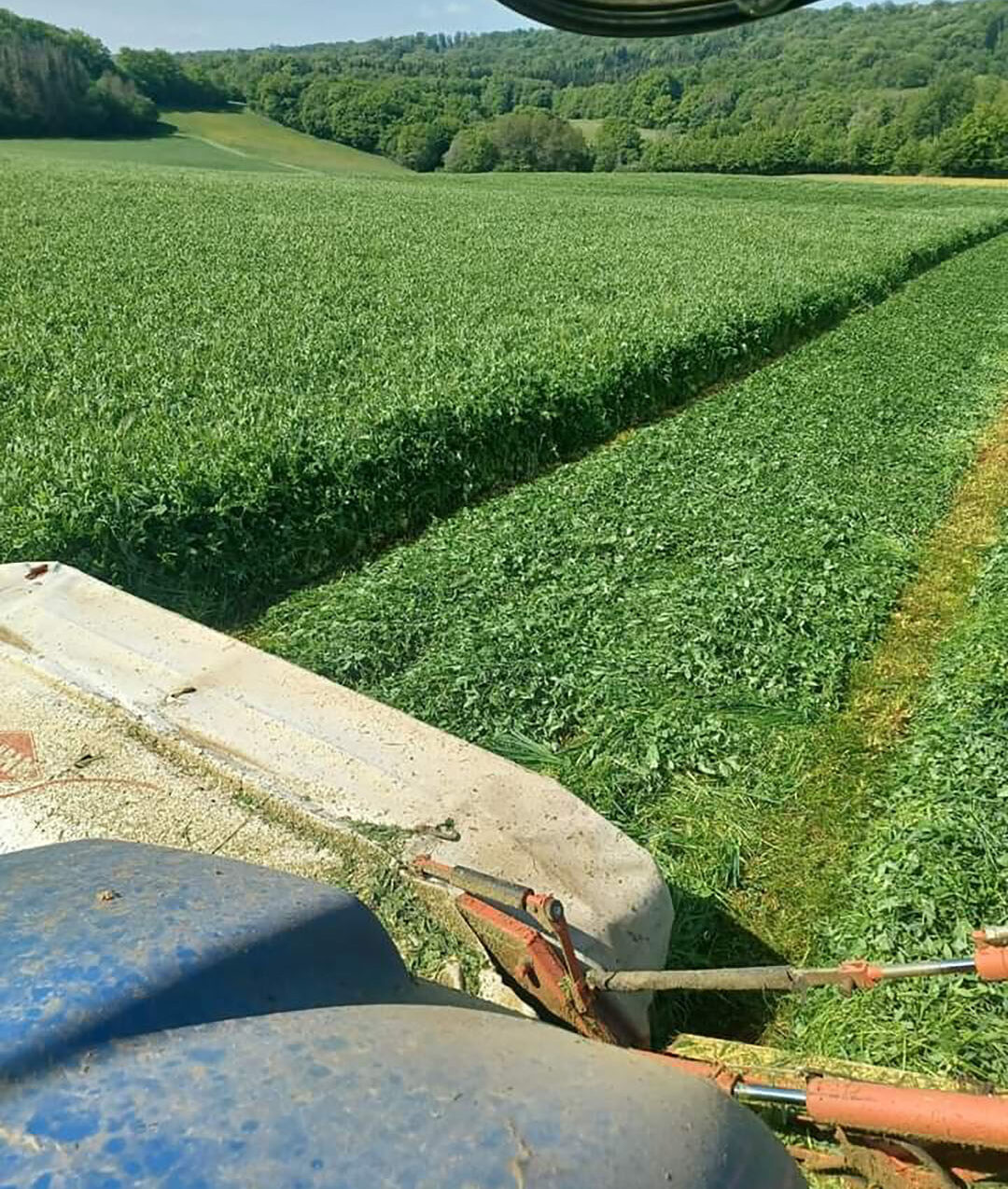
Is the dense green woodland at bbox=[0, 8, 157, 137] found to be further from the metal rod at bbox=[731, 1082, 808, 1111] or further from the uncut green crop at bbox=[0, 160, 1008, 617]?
the metal rod at bbox=[731, 1082, 808, 1111]

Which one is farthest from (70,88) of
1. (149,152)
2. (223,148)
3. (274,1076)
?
(274,1076)

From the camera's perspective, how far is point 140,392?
1042 cm

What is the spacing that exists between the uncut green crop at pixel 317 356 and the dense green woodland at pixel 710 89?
9.38ft

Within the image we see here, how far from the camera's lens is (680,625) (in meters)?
6.31

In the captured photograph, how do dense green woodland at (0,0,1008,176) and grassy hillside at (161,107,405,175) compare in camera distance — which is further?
grassy hillside at (161,107,405,175)

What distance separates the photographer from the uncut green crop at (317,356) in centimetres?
765

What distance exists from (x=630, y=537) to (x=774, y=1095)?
5.78 meters

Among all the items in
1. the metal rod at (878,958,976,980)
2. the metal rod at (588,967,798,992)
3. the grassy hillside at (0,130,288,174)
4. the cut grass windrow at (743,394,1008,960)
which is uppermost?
the grassy hillside at (0,130,288,174)

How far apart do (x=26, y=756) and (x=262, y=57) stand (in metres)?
98.5

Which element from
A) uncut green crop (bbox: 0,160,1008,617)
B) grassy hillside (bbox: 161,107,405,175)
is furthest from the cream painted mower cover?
grassy hillside (bbox: 161,107,405,175)

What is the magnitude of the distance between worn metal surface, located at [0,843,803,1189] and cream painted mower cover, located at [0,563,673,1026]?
1.79 m

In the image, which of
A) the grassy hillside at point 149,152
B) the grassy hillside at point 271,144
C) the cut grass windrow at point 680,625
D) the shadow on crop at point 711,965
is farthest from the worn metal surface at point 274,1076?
the grassy hillside at point 271,144

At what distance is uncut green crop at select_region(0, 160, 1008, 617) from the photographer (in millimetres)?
7648

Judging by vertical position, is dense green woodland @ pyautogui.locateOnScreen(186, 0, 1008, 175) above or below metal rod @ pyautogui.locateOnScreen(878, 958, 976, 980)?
above
